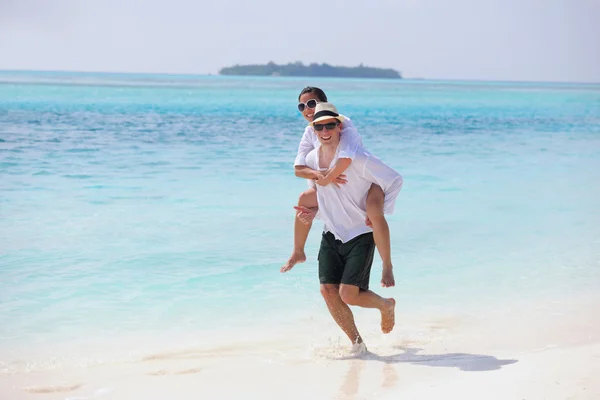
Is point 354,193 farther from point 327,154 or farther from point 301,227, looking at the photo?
point 301,227

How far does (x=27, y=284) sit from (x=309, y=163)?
10.0ft

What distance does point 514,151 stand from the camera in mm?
19156

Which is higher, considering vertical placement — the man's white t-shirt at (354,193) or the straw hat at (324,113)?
the straw hat at (324,113)

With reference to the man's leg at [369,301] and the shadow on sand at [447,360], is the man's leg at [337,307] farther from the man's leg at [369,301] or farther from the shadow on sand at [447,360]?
the shadow on sand at [447,360]

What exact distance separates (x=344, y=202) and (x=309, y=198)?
28 centimetres

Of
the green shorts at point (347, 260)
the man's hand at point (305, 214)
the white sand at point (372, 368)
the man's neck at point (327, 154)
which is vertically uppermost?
the man's neck at point (327, 154)

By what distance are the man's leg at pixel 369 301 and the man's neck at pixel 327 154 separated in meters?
0.69

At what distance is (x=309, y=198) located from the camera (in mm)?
4820

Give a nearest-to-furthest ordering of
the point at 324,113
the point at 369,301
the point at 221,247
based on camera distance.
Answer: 1. the point at 324,113
2. the point at 369,301
3. the point at 221,247

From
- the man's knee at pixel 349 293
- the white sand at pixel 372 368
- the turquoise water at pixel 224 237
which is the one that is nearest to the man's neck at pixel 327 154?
the man's knee at pixel 349 293

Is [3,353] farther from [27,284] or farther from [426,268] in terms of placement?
[426,268]

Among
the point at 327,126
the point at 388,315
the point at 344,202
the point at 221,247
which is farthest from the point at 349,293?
the point at 221,247

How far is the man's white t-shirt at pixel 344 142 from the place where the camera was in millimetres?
4441

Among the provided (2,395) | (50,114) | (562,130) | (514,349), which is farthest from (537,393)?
(50,114)
